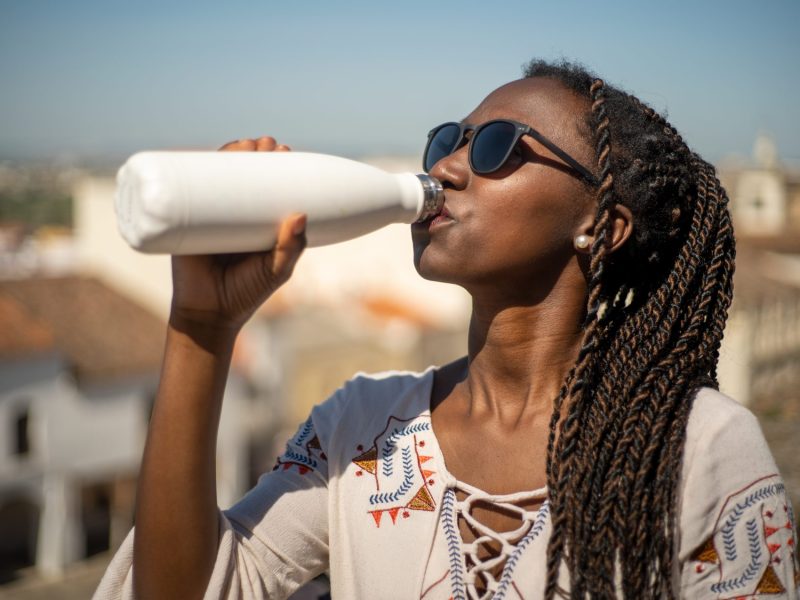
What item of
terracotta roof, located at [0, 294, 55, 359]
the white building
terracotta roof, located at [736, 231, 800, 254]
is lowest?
the white building

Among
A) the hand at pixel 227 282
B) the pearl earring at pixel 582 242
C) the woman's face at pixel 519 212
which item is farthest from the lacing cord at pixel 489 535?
the hand at pixel 227 282

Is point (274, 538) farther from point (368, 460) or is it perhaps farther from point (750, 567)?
point (750, 567)

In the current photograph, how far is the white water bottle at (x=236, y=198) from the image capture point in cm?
179

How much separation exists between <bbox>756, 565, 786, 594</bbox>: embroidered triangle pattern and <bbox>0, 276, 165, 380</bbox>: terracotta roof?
1008 inches

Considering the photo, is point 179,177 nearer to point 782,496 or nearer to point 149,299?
point 782,496

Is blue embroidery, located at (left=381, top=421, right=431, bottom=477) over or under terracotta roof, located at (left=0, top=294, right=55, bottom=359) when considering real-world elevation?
under

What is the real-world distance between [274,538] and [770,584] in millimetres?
1342

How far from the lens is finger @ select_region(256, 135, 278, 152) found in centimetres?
208

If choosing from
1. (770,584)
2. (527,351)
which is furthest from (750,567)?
(527,351)

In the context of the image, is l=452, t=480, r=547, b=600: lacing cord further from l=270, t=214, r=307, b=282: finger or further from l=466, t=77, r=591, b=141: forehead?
l=466, t=77, r=591, b=141: forehead

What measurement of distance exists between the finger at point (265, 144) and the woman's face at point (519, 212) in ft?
1.92

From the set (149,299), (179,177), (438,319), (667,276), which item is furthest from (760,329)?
(149,299)

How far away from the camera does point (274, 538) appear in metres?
2.48

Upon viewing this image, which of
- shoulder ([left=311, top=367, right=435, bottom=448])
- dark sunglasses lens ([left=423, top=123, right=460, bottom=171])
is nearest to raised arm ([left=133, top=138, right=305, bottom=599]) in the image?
shoulder ([left=311, top=367, right=435, bottom=448])
